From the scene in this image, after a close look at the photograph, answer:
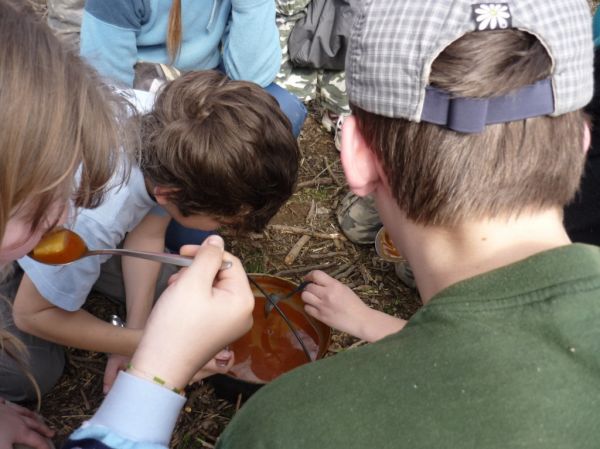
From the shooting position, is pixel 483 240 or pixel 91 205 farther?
pixel 91 205

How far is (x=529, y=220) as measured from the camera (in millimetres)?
793

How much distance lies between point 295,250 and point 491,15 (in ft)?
4.82

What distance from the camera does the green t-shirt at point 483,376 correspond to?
608 mm

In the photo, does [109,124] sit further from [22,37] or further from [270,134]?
[270,134]

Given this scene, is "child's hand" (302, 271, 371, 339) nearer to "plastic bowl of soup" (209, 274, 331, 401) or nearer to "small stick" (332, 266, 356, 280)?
"plastic bowl of soup" (209, 274, 331, 401)

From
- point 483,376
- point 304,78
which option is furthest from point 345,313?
point 304,78

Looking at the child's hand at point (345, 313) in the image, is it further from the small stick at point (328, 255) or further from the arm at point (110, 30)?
the arm at point (110, 30)

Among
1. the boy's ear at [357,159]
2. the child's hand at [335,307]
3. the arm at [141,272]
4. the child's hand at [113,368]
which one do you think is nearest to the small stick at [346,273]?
the child's hand at [335,307]

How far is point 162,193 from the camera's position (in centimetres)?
145

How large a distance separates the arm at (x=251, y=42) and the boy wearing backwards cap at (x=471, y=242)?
47.8 inches

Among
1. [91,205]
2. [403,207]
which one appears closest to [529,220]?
[403,207]

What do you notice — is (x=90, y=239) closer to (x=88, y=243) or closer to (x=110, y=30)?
(x=88, y=243)

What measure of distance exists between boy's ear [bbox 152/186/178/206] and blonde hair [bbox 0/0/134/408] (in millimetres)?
438

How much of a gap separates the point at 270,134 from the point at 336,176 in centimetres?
104
